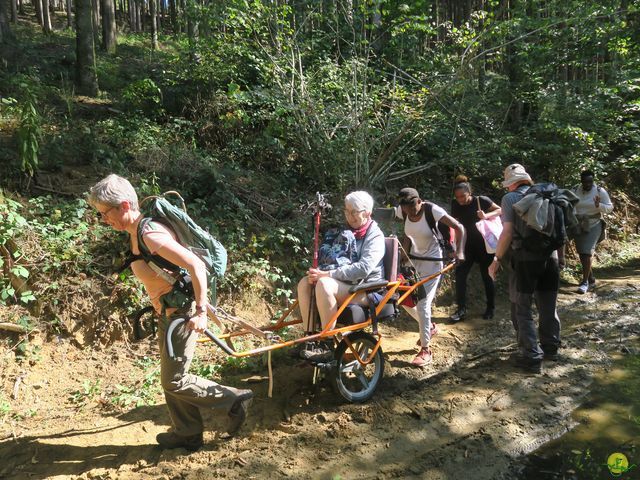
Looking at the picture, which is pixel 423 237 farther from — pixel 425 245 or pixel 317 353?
pixel 317 353

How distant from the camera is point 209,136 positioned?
9.08 m

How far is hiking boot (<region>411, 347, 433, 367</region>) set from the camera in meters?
5.15

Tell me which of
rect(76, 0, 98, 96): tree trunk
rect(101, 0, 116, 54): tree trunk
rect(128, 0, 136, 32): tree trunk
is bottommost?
rect(76, 0, 98, 96): tree trunk

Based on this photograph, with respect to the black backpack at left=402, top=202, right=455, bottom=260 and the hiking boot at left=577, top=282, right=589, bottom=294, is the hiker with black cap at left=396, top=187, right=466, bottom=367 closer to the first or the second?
the black backpack at left=402, top=202, right=455, bottom=260

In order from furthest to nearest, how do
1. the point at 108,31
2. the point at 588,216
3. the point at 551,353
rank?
the point at 108,31 < the point at 588,216 < the point at 551,353

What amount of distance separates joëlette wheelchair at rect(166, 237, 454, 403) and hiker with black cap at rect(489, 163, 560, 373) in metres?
1.11

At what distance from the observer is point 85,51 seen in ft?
35.2

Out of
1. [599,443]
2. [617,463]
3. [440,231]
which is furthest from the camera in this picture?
[440,231]

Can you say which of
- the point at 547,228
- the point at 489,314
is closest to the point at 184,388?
the point at 547,228

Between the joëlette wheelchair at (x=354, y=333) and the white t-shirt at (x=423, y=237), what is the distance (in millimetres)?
742

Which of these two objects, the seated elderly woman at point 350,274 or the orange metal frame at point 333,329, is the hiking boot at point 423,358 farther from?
the seated elderly woman at point 350,274

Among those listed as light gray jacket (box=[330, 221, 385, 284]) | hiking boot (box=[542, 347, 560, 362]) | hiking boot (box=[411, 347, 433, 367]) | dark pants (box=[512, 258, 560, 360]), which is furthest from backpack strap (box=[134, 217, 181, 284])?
hiking boot (box=[542, 347, 560, 362])

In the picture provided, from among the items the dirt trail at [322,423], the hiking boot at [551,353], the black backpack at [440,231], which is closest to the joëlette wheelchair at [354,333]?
the dirt trail at [322,423]

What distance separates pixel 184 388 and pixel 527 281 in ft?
12.0
